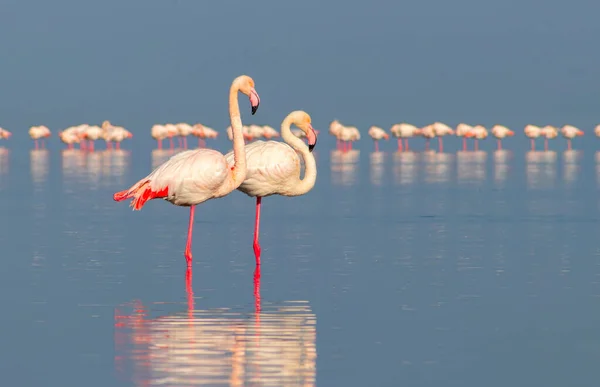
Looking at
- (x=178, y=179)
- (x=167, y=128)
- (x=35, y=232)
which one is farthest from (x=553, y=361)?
(x=167, y=128)

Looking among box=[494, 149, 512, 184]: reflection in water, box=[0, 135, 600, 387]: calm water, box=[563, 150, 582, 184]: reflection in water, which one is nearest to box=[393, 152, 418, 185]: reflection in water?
box=[494, 149, 512, 184]: reflection in water

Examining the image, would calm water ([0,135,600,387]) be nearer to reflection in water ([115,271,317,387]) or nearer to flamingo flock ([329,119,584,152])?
reflection in water ([115,271,317,387])

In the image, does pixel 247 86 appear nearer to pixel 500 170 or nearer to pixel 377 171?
pixel 377 171

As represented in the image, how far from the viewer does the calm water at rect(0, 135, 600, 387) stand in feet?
29.2

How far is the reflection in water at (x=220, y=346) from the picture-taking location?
855 centimetres

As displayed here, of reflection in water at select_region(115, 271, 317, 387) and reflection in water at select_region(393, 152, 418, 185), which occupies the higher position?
reflection in water at select_region(393, 152, 418, 185)

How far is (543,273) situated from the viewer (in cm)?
1366

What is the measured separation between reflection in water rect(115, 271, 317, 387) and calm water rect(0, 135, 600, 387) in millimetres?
22

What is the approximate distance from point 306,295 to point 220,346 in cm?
265

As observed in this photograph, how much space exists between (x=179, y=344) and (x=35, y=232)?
9.00 metres

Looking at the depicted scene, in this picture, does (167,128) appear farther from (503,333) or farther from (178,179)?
(503,333)

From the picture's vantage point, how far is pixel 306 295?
12.1 meters

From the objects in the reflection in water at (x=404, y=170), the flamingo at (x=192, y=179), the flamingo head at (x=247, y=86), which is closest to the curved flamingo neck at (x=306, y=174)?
the flamingo head at (x=247, y=86)

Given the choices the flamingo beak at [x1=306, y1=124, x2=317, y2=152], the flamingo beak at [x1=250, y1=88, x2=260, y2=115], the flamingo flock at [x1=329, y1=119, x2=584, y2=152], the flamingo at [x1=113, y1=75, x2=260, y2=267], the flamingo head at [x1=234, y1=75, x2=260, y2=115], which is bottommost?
the flamingo at [x1=113, y1=75, x2=260, y2=267]
